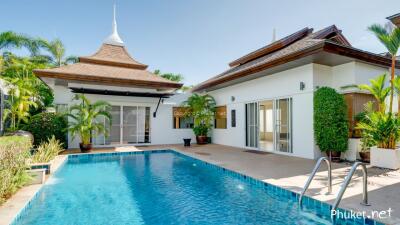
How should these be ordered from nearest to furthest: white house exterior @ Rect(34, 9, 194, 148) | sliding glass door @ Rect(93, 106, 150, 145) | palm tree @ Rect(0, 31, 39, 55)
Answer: white house exterior @ Rect(34, 9, 194, 148) < sliding glass door @ Rect(93, 106, 150, 145) < palm tree @ Rect(0, 31, 39, 55)

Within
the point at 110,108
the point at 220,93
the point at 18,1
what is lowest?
the point at 110,108

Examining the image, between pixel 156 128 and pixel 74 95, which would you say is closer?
pixel 74 95

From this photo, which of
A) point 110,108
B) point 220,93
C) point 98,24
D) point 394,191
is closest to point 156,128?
point 110,108

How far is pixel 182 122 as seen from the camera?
16562mm

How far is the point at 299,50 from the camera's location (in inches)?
313

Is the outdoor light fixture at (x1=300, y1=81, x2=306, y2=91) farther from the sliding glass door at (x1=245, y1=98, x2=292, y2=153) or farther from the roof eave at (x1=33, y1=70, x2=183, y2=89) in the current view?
the roof eave at (x1=33, y1=70, x2=183, y2=89)

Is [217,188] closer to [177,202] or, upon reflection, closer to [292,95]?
[177,202]

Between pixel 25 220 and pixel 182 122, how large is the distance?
41.6 ft

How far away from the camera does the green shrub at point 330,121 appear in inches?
334

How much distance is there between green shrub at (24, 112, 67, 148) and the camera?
11.9 meters

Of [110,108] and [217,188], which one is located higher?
[110,108]

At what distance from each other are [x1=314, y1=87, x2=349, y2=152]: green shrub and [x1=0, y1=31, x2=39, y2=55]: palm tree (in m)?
20.5

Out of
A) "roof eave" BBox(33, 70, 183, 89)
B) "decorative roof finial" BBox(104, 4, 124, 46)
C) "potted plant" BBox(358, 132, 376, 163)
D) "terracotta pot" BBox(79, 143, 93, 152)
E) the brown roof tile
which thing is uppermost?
"decorative roof finial" BBox(104, 4, 124, 46)

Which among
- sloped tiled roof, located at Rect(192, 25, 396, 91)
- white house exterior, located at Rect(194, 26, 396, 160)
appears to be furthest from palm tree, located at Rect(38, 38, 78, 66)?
white house exterior, located at Rect(194, 26, 396, 160)
